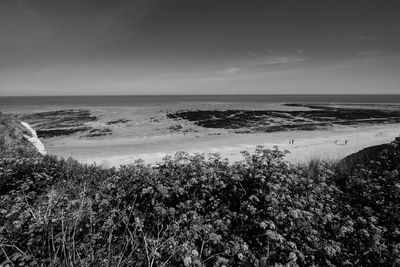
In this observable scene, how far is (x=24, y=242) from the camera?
3.47m

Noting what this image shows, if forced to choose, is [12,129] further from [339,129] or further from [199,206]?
[339,129]

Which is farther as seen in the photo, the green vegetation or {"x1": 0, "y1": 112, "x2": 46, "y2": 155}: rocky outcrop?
{"x1": 0, "y1": 112, "x2": 46, "y2": 155}: rocky outcrop

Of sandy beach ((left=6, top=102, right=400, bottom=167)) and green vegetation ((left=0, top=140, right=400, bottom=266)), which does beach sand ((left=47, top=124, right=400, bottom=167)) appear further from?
green vegetation ((left=0, top=140, right=400, bottom=266))

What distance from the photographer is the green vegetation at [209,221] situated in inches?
127

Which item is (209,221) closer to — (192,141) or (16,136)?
(16,136)

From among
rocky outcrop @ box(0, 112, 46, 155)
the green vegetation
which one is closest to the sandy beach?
rocky outcrop @ box(0, 112, 46, 155)

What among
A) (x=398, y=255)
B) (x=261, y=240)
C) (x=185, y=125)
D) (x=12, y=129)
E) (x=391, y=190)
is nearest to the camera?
(x=398, y=255)

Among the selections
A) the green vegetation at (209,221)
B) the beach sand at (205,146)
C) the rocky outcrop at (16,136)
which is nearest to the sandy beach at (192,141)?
the beach sand at (205,146)

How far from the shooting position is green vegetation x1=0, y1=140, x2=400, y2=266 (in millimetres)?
3221

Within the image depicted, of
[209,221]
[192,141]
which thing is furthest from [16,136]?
[192,141]

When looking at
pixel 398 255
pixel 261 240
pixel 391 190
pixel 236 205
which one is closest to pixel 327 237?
pixel 398 255

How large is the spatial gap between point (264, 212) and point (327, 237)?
1.08 metres

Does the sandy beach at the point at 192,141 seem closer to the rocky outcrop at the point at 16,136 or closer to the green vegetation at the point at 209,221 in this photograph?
the rocky outcrop at the point at 16,136

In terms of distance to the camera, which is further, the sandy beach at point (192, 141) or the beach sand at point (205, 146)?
the sandy beach at point (192, 141)
